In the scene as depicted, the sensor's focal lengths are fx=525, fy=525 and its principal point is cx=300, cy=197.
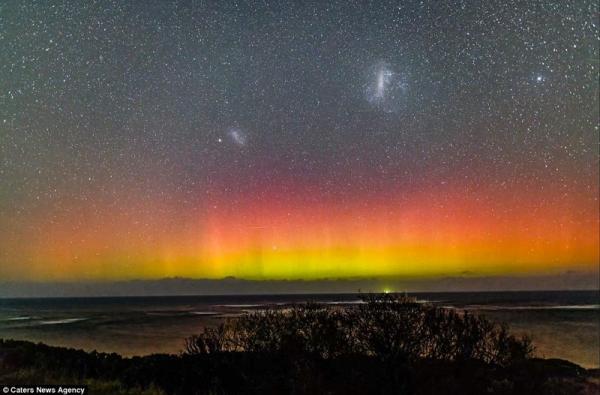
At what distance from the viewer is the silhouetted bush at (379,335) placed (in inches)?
595

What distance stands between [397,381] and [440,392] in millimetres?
1226

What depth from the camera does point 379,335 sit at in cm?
1522

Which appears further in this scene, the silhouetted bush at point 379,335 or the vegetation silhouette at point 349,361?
the silhouetted bush at point 379,335

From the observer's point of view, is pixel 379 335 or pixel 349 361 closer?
pixel 349 361

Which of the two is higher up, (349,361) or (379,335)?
(379,335)

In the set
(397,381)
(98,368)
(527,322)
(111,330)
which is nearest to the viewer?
(397,381)

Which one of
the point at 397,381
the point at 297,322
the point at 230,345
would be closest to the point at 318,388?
the point at 397,381

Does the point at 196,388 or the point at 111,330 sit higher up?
the point at 196,388

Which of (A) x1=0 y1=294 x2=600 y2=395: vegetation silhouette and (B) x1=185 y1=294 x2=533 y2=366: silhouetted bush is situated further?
(B) x1=185 y1=294 x2=533 y2=366: silhouetted bush

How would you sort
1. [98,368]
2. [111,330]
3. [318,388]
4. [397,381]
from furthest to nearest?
[111,330] < [98,368] < [397,381] < [318,388]

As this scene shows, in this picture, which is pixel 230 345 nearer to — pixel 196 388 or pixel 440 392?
pixel 196 388

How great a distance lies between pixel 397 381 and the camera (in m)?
13.9

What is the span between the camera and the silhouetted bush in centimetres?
1512

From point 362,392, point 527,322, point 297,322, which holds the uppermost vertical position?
point 297,322
